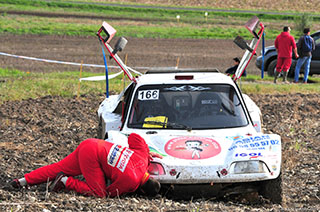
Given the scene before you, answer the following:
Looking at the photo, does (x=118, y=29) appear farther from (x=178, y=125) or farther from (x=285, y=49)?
(x=178, y=125)

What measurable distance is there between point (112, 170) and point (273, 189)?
1871 millimetres

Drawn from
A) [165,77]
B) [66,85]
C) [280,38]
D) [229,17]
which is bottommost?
[229,17]

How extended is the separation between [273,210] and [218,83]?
A: 2529 mm

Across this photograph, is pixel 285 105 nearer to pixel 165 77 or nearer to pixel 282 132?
pixel 282 132

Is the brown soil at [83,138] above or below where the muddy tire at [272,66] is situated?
above

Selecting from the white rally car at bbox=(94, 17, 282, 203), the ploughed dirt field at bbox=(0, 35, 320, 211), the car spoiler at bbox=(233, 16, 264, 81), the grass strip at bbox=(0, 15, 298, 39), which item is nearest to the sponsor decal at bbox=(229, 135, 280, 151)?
the white rally car at bbox=(94, 17, 282, 203)

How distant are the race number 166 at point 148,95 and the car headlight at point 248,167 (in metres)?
1.89

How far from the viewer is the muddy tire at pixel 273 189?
6.98 m

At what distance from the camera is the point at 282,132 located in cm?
1207

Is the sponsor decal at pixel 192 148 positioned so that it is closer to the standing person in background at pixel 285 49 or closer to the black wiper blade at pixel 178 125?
the black wiper blade at pixel 178 125

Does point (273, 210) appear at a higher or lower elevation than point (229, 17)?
higher

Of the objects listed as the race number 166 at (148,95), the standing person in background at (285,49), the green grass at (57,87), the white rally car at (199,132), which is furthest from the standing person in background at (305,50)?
the race number 166 at (148,95)

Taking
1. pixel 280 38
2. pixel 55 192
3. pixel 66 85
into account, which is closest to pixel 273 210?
pixel 55 192

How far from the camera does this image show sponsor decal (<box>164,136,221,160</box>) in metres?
7.03
